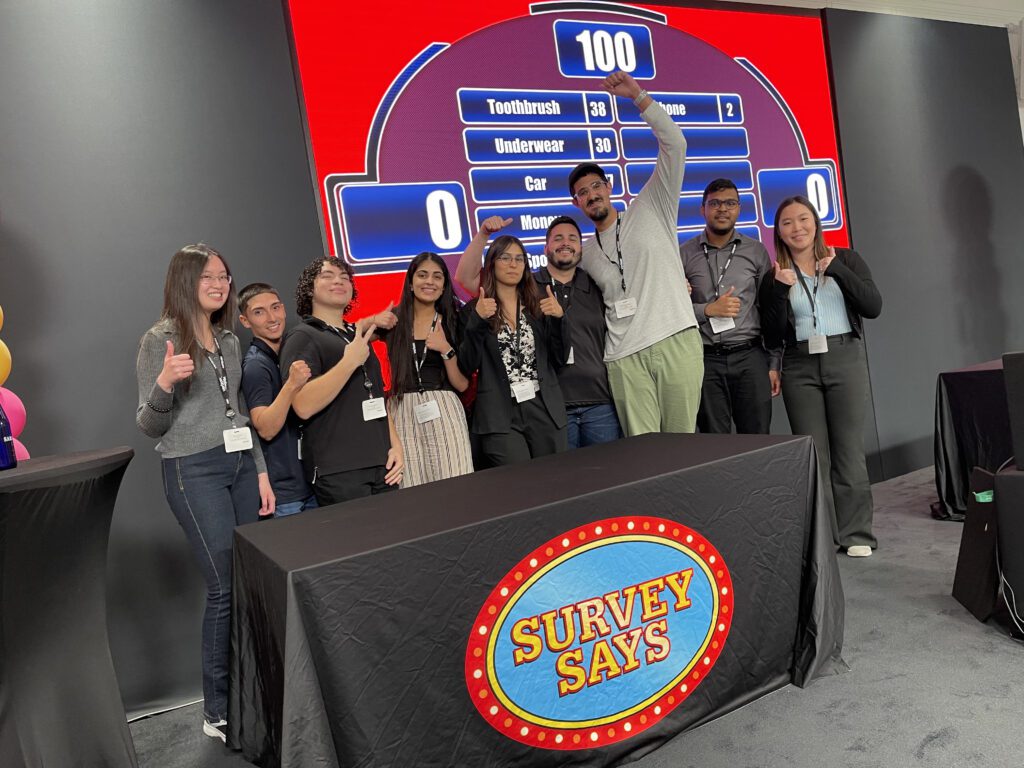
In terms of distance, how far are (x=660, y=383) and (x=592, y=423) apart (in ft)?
0.95

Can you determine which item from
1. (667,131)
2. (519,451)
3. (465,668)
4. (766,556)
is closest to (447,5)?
(667,131)

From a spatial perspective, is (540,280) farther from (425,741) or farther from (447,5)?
(425,741)

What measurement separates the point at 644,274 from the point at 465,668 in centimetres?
177

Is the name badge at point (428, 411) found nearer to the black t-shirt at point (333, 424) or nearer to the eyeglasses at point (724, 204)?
the black t-shirt at point (333, 424)

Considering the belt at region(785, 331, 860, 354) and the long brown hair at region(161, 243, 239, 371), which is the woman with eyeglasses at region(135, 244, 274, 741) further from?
the belt at region(785, 331, 860, 354)

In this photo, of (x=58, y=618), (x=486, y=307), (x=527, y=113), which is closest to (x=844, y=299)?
(x=486, y=307)

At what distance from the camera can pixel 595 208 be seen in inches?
116

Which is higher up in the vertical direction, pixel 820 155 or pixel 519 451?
pixel 820 155

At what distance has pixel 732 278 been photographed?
3240 millimetres

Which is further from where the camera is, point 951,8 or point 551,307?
point 951,8

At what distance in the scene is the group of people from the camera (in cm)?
217

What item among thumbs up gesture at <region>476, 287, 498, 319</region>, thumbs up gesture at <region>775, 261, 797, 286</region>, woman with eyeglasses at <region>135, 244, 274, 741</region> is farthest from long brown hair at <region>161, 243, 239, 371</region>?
thumbs up gesture at <region>775, 261, 797, 286</region>

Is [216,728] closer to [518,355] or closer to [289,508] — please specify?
[289,508]

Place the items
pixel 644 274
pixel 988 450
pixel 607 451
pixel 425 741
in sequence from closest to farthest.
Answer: pixel 425 741 → pixel 607 451 → pixel 644 274 → pixel 988 450
